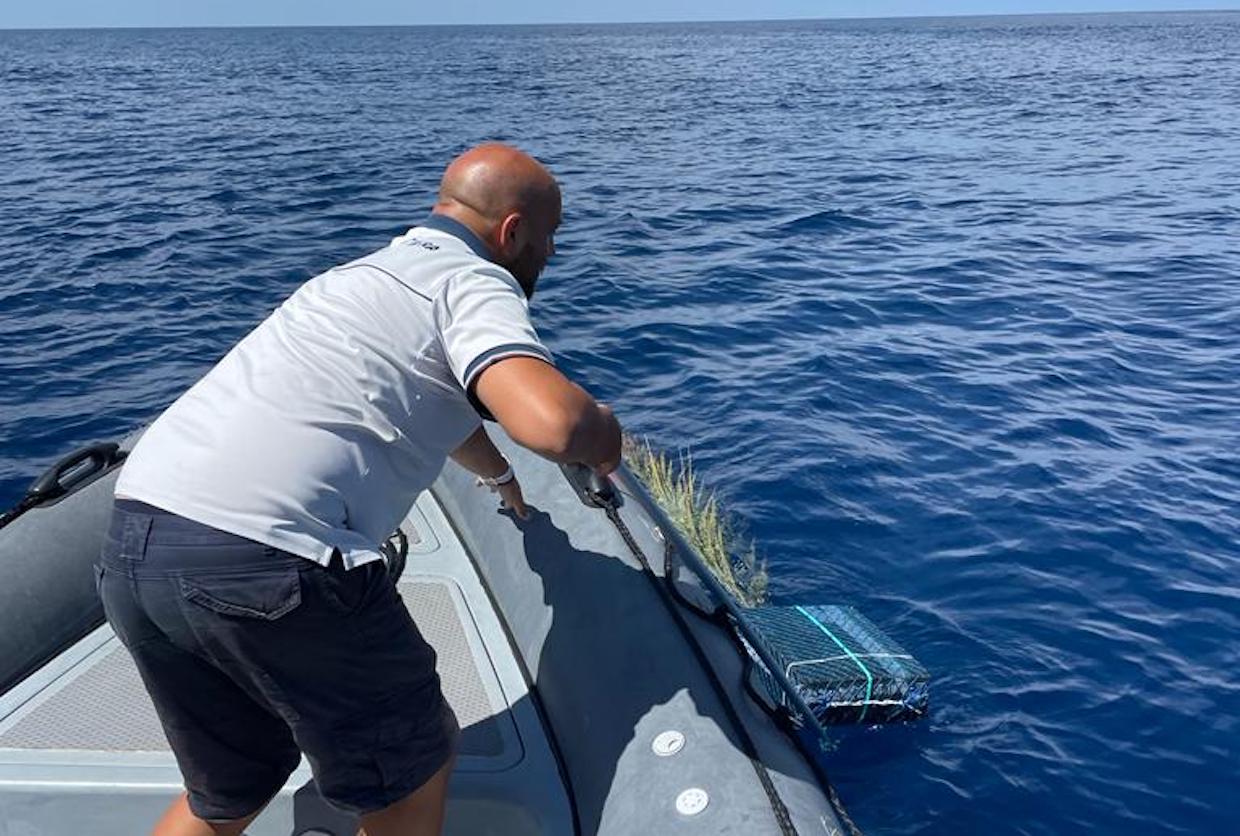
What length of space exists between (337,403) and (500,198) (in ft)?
1.77

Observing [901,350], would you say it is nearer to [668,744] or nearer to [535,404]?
[668,744]

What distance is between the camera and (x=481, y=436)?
308 cm

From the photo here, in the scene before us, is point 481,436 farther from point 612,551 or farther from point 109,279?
point 109,279

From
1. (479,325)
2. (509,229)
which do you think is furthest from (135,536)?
(509,229)

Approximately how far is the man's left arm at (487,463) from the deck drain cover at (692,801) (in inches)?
43.4

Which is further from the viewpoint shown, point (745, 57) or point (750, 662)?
point (745, 57)

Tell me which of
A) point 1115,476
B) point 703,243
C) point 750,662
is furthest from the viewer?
point 703,243

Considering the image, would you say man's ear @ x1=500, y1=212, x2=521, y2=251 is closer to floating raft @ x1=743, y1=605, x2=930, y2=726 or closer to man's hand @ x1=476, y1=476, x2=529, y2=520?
man's hand @ x1=476, y1=476, x2=529, y2=520

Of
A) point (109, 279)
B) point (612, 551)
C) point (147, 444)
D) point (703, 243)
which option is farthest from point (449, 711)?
point (703, 243)

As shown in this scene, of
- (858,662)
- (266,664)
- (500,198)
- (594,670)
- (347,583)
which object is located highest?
(500,198)

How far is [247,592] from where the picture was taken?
187 cm

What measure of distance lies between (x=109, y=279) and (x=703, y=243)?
6440 mm

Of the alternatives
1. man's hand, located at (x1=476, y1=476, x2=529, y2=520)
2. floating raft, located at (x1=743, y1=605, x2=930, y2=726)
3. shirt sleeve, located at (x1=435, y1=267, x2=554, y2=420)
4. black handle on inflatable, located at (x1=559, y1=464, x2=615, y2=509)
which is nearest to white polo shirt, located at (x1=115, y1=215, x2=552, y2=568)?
shirt sleeve, located at (x1=435, y1=267, x2=554, y2=420)

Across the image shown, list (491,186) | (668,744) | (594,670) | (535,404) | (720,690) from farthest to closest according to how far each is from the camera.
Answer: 1. (594,670)
2. (720,690)
3. (668,744)
4. (491,186)
5. (535,404)
